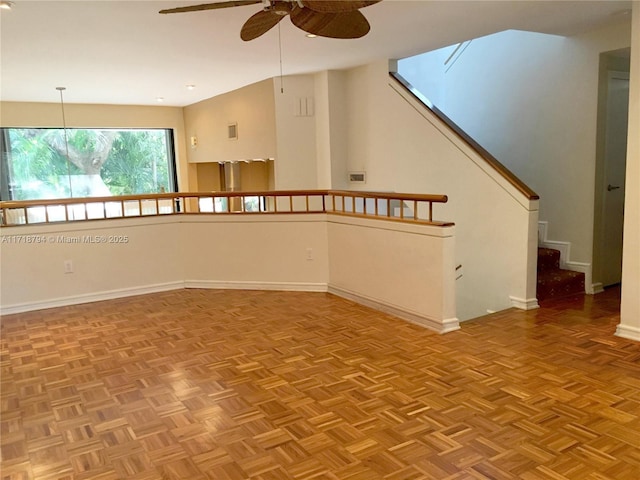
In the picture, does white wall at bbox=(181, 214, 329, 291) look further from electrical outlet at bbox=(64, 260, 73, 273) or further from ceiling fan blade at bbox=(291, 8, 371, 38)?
ceiling fan blade at bbox=(291, 8, 371, 38)

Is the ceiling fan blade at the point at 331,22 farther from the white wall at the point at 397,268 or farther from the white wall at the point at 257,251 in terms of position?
the white wall at the point at 257,251

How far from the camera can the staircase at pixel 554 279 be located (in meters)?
4.66

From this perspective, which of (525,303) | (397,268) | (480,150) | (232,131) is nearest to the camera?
(397,268)

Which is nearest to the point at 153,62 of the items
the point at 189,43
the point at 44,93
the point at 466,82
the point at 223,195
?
the point at 189,43

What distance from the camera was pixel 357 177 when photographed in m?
6.26

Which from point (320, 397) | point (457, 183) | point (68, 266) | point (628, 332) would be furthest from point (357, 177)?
point (320, 397)

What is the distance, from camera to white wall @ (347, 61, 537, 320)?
444cm

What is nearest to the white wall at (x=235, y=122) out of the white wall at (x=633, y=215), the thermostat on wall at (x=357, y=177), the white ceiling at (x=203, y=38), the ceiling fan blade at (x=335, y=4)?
the white ceiling at (x=203, y=38)

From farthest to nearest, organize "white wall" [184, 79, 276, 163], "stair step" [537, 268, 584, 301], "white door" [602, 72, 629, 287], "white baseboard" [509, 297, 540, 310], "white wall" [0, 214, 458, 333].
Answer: "white wall" [184, 79, 276, 163]
"white door" [602, 72, 629, 287]
"stair step" [537, 268, 584, 301]
"white baseboard" [509, 297, 540, 310]
"white wall" [0, 214, 458, 333]

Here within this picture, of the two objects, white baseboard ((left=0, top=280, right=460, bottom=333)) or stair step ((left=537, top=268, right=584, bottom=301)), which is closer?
white baseboard ((left=0, top=280, right=460, bottom=333))

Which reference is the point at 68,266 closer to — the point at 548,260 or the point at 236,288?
the point at 236,288

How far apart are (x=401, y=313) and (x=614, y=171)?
261cm

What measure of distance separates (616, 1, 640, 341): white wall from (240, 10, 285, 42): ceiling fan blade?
245 centimetres

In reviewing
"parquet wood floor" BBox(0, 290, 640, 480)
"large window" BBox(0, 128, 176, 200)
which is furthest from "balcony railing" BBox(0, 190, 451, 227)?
"large window" BBox(0, 128, 176, 200)
